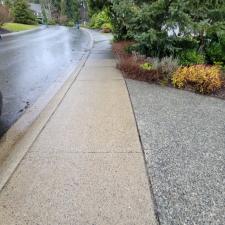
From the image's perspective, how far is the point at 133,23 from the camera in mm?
10164

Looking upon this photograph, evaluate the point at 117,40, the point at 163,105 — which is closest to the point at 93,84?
the point at 163,105

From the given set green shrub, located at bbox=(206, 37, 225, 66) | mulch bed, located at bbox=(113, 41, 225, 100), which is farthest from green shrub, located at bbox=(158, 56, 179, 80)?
green shrub, located at bbox=(206, 37, 225, 66)

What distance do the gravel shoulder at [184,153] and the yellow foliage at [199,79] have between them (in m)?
0.39

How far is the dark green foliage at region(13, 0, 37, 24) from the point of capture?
220 ft

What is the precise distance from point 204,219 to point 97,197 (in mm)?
1107

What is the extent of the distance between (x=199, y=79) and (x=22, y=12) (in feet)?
222

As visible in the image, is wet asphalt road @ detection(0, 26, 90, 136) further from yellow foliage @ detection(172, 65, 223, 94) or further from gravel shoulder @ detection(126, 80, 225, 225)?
yellow foliage @ detection(172, 65, 223, 94)

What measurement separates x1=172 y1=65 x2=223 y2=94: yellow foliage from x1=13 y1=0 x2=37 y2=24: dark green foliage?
65.2 metres

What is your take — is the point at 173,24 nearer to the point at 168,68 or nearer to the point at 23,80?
the point at 168,68

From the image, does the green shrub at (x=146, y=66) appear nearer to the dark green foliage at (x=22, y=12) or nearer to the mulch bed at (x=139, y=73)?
the mulch bed at (x=139, y=73)

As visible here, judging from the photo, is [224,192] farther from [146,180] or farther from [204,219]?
[146,180]

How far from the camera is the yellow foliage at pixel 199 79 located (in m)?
7.64

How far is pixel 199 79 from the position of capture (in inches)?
304

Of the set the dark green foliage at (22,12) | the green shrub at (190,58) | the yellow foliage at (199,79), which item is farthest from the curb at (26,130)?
the dark green foliage at (22,12)
